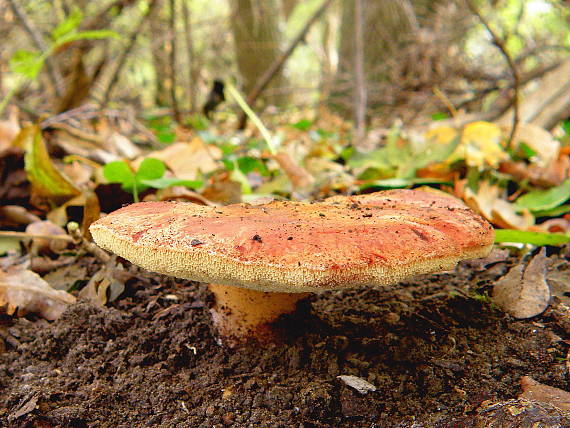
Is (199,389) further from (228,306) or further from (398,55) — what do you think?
(398,55)

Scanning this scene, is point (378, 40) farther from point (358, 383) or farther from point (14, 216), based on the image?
point (358, 383)

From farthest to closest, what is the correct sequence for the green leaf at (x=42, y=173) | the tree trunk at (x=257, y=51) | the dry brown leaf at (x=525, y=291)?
the tree trunk at (x=257, y=51) < the green leaf at (x=42, y=173) < the dry brown leaf at (x=525, y=291)

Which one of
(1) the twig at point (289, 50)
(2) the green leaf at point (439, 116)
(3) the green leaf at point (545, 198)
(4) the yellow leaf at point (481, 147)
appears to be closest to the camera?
(3) the green leaf at point (545, 198)

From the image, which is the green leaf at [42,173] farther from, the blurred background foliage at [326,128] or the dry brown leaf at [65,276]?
the dry brown leaf at [65,276]

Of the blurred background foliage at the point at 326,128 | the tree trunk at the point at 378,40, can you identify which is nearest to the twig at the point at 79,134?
the blurred background foliage at the point at 326,128

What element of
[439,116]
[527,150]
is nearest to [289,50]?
[527,150]

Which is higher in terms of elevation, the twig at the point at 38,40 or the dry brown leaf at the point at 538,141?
the twig at the point at 38,40

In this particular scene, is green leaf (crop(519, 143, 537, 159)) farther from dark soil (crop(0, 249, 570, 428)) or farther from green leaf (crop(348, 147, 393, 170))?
dark soil (crop(0, 249, 570, 428))

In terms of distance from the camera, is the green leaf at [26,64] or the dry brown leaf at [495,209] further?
the green leaf at [26,64]
